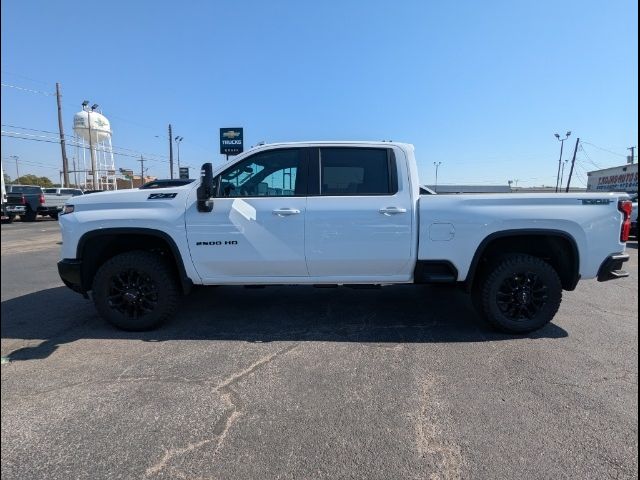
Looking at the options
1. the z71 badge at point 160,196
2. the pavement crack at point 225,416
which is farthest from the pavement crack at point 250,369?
the z71 badge at point 160,196

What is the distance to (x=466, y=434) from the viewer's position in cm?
249

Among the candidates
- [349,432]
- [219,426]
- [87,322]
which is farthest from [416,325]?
[87,322]

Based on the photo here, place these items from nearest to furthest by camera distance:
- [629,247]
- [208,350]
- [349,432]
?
[349,432], [208,350], [629,247]

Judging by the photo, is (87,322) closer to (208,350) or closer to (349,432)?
(208,350)

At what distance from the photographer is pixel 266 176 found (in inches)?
165

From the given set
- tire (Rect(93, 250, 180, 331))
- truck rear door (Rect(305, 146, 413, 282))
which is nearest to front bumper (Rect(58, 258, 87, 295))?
tire (Rect(93, 250, 180, 331))

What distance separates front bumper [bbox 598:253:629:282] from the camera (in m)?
4.03

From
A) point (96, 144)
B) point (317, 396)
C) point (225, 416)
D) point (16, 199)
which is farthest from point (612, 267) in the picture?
point (96, 144)

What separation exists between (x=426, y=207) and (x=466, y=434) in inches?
86.1

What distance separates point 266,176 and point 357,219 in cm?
109

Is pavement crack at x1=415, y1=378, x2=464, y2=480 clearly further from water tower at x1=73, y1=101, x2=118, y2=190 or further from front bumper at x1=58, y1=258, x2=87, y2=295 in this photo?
water tower at x1=73, y1=101, x2=118, y2=190

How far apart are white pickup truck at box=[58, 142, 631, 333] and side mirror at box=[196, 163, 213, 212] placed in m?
0.01

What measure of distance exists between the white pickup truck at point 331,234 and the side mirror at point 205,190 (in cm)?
1

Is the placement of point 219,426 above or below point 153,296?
below
